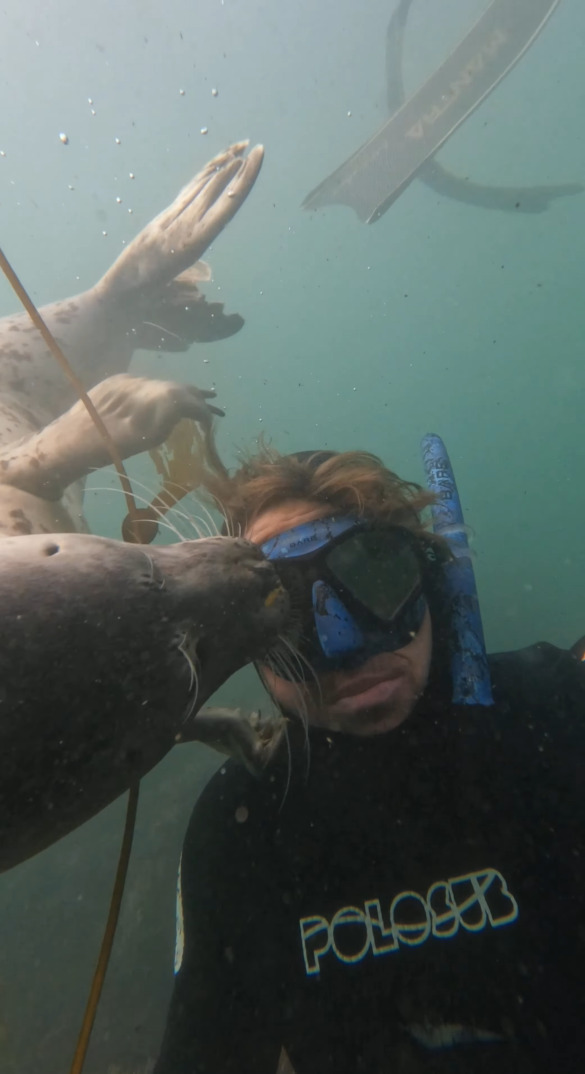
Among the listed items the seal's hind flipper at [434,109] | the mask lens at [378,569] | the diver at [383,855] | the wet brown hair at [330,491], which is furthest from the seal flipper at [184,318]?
the seal's hind flipper at [434,109]

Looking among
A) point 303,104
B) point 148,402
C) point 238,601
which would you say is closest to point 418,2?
point 303,104

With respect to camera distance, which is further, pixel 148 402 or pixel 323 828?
pixel 148 402

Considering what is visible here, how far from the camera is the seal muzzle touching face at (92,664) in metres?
1.10

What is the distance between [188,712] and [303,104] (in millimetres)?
38230

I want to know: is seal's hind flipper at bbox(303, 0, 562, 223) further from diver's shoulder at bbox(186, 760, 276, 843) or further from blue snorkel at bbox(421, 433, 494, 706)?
diver's shoulder at bbox(186, 760, 276, 843)

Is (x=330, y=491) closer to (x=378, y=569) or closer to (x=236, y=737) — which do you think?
(x=378, y=569)

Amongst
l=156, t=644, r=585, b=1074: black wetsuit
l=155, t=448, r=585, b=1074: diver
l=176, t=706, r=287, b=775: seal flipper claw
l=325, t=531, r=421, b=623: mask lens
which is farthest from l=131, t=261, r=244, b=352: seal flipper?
l=156, t=644, r=585, b=1074: black wetsuit

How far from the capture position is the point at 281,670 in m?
2.09

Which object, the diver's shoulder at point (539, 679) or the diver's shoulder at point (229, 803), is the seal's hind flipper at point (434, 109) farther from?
the diver's shoulder at point (229, 803)

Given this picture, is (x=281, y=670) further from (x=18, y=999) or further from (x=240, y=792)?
(x=18, y=999)

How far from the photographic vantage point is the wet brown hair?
2555mm

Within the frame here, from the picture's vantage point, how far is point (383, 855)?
6.50 ft

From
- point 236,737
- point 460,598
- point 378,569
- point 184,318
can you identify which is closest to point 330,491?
point 378,569

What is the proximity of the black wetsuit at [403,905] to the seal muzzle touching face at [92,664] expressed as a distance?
100cm
